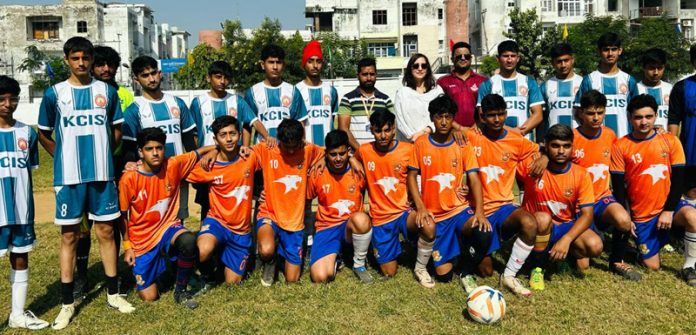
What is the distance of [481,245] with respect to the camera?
14.8ft

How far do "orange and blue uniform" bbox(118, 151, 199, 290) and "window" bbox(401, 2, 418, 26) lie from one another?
1685 inches

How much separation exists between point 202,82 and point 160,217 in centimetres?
3718

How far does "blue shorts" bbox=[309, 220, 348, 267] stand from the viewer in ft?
16.3

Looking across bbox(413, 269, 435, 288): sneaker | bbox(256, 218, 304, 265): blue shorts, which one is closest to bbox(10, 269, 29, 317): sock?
bbox(256, 218, 304, 265): blue shorts

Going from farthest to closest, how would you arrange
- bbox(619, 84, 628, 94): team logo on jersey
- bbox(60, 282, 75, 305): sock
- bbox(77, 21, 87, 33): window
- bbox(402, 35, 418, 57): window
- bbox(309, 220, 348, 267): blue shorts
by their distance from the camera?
bbox(77, 21, 87, 33): window, bbox(402, 35, 418, 57): window, bbox(619, 84, 628, 94): team logo on jersey, bbox(309, 220, 348, 267): blue shorts, bbox(60, 282, 75, 305): sock

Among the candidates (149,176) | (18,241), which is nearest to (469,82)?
(149,176)

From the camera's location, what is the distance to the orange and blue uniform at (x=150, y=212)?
4.45 meters

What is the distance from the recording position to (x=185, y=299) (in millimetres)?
4398

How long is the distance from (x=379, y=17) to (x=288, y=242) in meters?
42.1

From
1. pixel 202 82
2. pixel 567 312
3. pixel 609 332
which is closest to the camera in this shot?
pixel 609 332

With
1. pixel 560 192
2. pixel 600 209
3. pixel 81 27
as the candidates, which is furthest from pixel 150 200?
pixel 81 27

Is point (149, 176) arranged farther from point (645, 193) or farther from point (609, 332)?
point (645, 193)

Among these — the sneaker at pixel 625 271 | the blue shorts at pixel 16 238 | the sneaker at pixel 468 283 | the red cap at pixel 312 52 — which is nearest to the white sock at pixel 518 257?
the sneaker at pixel 468 283

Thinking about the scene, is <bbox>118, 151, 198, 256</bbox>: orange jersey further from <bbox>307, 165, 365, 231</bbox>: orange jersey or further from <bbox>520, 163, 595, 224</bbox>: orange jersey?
<bbox>520, 163, 595, 224</bbox>: orange jersey
